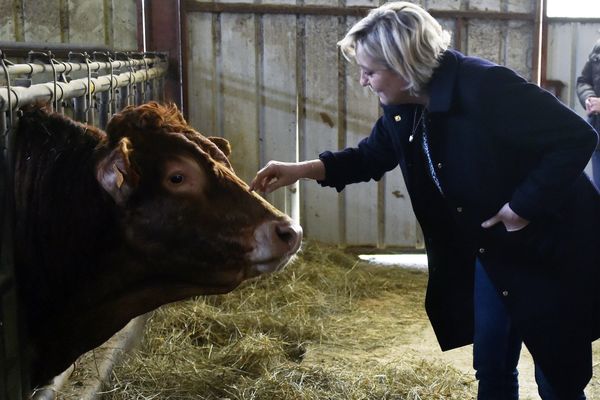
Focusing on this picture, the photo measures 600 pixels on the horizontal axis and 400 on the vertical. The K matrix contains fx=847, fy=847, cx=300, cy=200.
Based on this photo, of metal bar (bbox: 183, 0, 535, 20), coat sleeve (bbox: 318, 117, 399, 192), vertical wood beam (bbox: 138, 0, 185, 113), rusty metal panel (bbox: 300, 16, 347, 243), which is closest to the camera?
coat sleeve (bbox: 318, 117, 399, 192)

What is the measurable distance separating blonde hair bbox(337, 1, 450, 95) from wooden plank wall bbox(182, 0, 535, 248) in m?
3.72

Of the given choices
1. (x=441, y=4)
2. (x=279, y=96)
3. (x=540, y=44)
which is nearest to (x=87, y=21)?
(x=279, y=96)

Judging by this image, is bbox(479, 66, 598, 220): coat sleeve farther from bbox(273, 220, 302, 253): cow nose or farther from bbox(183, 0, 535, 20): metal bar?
bbox(183, 0, 535, 20): metal bar

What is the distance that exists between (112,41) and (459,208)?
166 inches

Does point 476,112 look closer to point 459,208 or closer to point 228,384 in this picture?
point 459,208

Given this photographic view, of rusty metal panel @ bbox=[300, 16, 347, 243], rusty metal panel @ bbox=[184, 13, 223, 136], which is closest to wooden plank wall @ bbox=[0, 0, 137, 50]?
rusty metal panel @ bbox=[184, 13, 223, 136]

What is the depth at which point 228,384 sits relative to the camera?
351 centimetres

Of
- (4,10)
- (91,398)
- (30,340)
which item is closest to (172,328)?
(91,398)

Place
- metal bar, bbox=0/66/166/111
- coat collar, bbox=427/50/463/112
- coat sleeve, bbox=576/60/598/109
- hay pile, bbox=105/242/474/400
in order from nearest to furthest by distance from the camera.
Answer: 1. metal bar, bbox=0/66/166/111
2. coat collar, bbox=427/50/463/112
3. hay pile, bbox=105/242/474/400
4. coat sleeve, bbox=576/60/598/109

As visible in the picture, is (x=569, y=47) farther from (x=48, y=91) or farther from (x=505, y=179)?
(x=48, y=91)

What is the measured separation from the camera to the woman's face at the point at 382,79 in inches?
96.7

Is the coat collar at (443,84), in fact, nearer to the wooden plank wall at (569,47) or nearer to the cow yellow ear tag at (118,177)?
the cow yellow ear tag at (118,177)

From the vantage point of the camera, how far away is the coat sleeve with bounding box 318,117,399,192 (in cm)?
A: 291

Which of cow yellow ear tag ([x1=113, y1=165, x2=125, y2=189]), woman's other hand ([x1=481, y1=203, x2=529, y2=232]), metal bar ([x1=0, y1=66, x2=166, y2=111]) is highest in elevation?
metal bar ([x1=0, y1=66, x2=166, y2=111])
